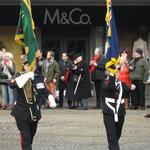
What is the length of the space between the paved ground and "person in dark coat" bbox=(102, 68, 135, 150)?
2002mm

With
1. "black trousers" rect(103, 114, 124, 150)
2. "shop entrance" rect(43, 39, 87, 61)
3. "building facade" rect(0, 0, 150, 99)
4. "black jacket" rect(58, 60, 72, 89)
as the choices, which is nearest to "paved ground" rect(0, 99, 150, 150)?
"black jacket" rect(58, 60, 72, 89)

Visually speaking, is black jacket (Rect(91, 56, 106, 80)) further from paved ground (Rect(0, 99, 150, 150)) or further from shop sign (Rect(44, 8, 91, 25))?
shop sign (Rect(44, 8, 91, 25))

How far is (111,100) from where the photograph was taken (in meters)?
9.62

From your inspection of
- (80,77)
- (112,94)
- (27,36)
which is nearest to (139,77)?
(80,77)

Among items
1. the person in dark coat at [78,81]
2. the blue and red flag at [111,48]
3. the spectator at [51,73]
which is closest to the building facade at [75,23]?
the spectator at [51,73]

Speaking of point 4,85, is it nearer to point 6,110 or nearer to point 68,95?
point 6,110

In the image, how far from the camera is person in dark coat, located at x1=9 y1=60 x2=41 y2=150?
935 cm

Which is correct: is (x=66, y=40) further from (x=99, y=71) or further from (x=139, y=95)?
(x=139, y=95)

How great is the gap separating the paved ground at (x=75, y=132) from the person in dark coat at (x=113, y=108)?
200 cm

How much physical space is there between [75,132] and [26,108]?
13.8 ft

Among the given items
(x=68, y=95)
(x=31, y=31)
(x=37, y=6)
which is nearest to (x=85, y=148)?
(x=31, y=31)

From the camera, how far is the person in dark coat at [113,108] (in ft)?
31.1

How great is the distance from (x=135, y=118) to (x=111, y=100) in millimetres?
6545

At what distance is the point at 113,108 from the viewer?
31.3 ft
